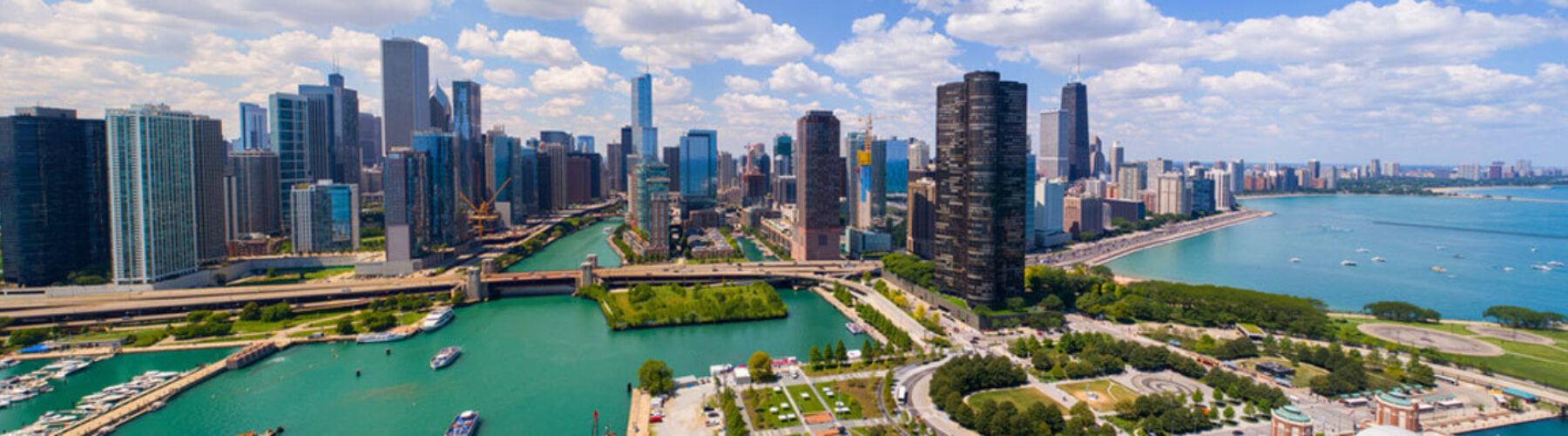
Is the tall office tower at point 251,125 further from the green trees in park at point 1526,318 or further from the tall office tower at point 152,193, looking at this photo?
the green trees in park at point 1526,318

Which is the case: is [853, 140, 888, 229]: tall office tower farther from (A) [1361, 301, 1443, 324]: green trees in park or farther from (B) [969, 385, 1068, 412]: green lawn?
(B) [969, 385, 1068, 412]: green lawn

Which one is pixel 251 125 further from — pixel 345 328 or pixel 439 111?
pixel 345 328

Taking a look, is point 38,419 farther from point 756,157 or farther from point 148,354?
point 756,157

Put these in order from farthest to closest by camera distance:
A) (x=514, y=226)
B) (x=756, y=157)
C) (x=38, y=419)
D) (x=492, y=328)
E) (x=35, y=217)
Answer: (x=756, y=157)
(x=514, y=226)
(x=35, y=217)
(x=492, y=328)
(x=38, y=419)

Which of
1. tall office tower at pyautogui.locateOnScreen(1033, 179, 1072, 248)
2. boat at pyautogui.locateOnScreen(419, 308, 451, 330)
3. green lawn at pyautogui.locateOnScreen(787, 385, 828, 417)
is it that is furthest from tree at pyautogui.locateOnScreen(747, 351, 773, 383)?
tall office tower at pyautogui.locateOnScreen(1033, 179, 1072, 248)

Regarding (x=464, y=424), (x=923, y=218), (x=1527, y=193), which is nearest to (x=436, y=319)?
(x=464, y=424)

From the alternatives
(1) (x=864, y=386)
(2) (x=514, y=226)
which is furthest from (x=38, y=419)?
(2) (x=514, y=226)
